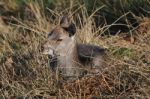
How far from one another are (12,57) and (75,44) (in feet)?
3.63

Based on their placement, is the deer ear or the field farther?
the deer ear

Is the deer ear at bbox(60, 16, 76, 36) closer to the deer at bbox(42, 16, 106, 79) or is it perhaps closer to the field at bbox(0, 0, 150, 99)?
the deer at bbox(42, 16, 106, 79)

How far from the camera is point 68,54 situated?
6.71 meters

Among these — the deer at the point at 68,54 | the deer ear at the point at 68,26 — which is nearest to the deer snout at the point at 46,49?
the deer at the point at 68,54

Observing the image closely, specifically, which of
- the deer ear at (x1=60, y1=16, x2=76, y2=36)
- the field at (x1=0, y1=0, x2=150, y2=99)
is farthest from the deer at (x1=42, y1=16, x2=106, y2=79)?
the field at (x1=0, y1=0, x2=150, y2=99)

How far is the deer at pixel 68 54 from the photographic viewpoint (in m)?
6.59

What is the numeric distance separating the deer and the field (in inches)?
5.3

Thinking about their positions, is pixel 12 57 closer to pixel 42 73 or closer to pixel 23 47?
pixel 23 47

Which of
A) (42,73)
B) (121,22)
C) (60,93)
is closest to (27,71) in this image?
(42,73)

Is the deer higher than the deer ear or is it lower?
lower

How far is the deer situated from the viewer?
6.59 m

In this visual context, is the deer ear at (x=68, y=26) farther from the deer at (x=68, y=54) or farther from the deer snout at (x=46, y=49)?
the deer snout at (x=46, y=49)

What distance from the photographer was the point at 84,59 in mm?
6715

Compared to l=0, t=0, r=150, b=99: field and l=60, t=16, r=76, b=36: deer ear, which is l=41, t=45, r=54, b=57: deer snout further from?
l=60, t=16, r=76, b=36: deer ear
